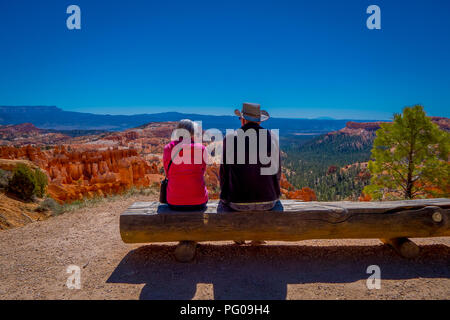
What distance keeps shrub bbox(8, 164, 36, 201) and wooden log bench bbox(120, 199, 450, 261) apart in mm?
9897

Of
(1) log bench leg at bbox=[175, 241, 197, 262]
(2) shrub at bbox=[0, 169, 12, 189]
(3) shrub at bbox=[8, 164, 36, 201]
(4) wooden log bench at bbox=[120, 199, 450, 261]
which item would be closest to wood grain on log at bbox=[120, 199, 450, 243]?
(4) wooden log bench at bbox=[120, 199, 450, 261]

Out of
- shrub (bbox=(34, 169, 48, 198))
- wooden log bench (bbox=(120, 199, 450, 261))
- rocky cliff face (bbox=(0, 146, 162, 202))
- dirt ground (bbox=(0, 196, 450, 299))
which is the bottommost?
rocky cliff face (bbox=(0, 146, 162, 202))

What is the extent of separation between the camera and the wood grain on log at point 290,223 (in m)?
3.72

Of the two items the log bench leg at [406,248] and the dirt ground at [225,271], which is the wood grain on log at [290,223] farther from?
the dirt ground at [225,271]

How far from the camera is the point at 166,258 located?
13.1 feet

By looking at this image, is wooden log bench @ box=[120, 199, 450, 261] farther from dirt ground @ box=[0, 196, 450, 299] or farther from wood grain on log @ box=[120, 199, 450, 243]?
dirt ground @ box=[0, 196, 450, 299]

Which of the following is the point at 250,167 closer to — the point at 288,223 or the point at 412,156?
the point at 288,223

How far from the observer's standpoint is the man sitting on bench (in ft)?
11.3

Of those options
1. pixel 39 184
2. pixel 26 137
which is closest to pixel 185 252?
pixel 39 184

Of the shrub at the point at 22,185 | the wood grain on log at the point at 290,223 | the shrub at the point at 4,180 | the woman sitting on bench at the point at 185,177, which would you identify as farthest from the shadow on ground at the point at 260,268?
the shrub at the point at 4,180

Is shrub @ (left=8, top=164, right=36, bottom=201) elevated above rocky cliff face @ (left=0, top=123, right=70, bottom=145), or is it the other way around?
rocky cliff face @ (left=0, top=123, right=70, bottom=145)

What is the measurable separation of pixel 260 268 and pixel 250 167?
151 centimetres
